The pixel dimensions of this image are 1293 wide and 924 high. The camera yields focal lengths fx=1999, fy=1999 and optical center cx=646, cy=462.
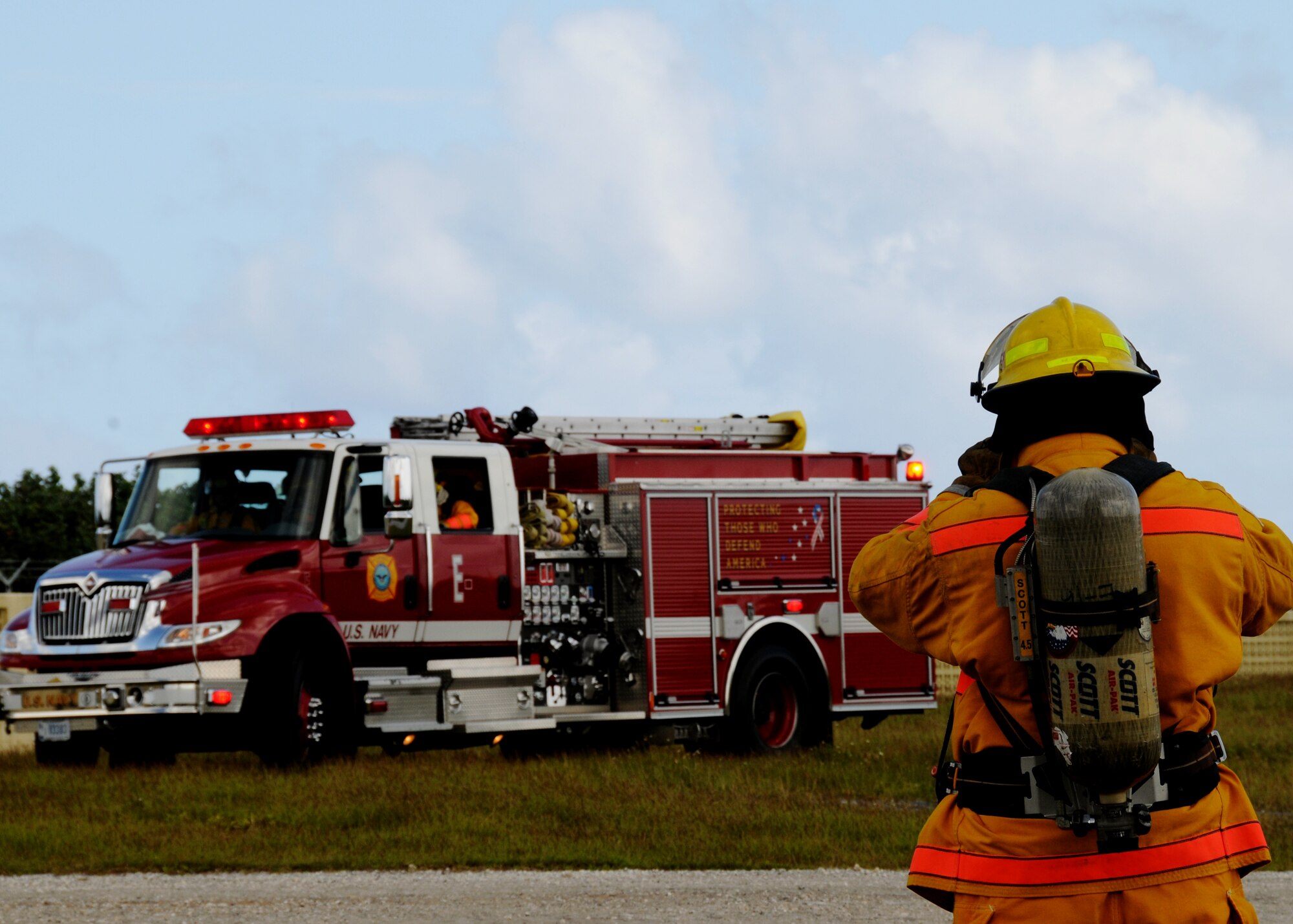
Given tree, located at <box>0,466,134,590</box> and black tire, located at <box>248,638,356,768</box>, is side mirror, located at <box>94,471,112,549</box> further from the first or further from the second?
tree, located at <box>0,466,134,590</box>

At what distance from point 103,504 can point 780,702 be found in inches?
227

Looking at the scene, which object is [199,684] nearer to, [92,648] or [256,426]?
[92,648]

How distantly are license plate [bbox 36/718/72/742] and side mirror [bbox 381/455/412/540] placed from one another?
7.91ft

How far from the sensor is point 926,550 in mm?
3623

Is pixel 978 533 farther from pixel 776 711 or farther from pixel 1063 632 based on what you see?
pixel 776 711

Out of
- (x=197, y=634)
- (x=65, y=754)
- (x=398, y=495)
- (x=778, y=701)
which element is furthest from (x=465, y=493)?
(x=778, y=701)

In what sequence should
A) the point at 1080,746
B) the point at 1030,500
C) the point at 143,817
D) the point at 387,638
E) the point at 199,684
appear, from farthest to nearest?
1. the point at 387,638
2. the point at 199,684
3. the point at 143,817
4. the point at 1030,500
5. the point at 1080,746

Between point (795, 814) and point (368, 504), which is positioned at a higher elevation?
point (368, 504)

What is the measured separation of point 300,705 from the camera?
1316 cm

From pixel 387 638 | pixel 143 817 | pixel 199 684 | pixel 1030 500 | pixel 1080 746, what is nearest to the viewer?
pixel 1080 746

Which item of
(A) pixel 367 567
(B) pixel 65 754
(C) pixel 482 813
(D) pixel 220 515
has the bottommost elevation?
(C) pixel 482 813

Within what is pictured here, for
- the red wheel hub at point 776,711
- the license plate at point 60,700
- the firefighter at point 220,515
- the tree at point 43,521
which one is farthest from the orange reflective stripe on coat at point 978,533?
the tree at point 43,521

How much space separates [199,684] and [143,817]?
4.89ft

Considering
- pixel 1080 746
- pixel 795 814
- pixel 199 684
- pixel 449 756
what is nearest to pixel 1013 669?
pixel 1080 746
